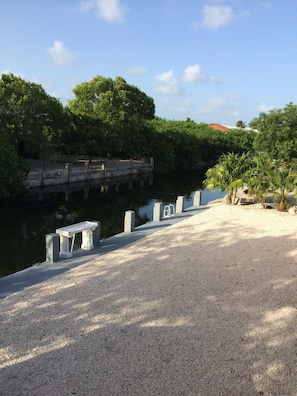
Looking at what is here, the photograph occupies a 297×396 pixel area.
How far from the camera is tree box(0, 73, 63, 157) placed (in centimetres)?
2114

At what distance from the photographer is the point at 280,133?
2264 centimetres

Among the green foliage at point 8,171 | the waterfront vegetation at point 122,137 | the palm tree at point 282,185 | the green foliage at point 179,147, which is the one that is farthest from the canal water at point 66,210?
the green foliage at point 179,147

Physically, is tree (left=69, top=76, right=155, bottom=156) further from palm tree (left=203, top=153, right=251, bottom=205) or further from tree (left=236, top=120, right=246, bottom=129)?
tree (left=236, top=120, right=246, bottom=129)

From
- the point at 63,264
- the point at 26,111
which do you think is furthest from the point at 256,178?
the point at 26,111

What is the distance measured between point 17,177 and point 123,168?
13644mm

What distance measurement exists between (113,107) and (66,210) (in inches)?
673

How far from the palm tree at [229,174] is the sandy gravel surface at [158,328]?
6.56m

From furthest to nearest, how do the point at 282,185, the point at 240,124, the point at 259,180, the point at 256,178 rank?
the point at 240,124 < the point at 256,178 < the point at 259,180 < the point at 282,185

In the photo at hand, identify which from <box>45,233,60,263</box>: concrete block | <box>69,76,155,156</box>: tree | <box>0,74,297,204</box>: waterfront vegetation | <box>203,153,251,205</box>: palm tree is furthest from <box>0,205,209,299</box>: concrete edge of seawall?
<box>69,76,155,156</box>: tree

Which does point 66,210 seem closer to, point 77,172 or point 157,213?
point 157,213

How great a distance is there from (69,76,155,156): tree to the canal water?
5613mm

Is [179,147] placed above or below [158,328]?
above

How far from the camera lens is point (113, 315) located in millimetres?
4895

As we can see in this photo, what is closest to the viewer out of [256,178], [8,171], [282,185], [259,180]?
[282,185]
